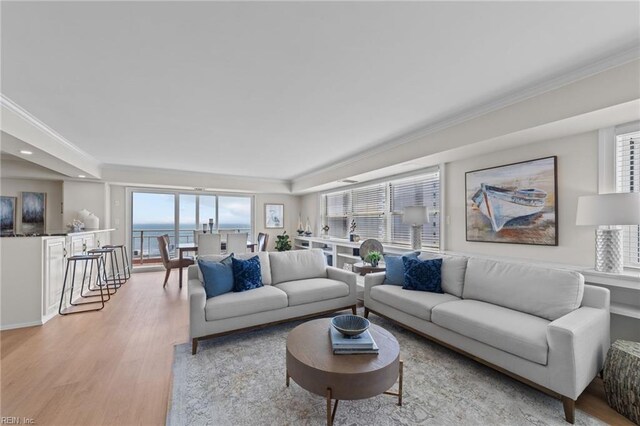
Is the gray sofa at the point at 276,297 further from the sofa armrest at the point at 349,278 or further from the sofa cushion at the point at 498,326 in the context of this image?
the sofa cushion at the point at 498,326

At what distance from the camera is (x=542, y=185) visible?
288 cm

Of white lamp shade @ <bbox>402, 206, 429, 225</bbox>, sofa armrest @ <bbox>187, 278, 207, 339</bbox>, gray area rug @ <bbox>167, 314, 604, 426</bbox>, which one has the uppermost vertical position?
white lamp shade @ <bbox>402, 206, 429, 225</bbox>

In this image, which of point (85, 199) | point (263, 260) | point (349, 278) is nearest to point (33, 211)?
point (85, 199)

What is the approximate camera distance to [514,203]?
311 centimetres

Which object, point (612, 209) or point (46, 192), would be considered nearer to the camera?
point (612, 209)

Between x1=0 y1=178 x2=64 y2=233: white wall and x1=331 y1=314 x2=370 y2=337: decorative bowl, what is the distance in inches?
256

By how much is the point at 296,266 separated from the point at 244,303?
3.44 ft

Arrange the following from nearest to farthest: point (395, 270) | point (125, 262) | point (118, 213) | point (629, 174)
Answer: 1. point (629, 174)
2. point (395, 270)
3. point (125, 262)
4. point (118, 213)

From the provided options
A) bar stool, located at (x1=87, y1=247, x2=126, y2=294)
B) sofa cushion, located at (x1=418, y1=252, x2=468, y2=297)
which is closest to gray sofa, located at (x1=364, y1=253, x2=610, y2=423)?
sofa cushion, located at (x1=418, y1=252, x2=468, y2=297)

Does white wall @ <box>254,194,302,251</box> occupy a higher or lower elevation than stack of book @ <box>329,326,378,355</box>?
higher

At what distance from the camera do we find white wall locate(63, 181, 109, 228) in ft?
17.9

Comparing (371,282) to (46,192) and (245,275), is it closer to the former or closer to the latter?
(245,275)

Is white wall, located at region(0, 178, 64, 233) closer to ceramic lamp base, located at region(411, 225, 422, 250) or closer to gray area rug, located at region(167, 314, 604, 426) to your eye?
gray area rug, located at region(167, 314, 604, 426)

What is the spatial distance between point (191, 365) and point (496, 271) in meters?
3.05
